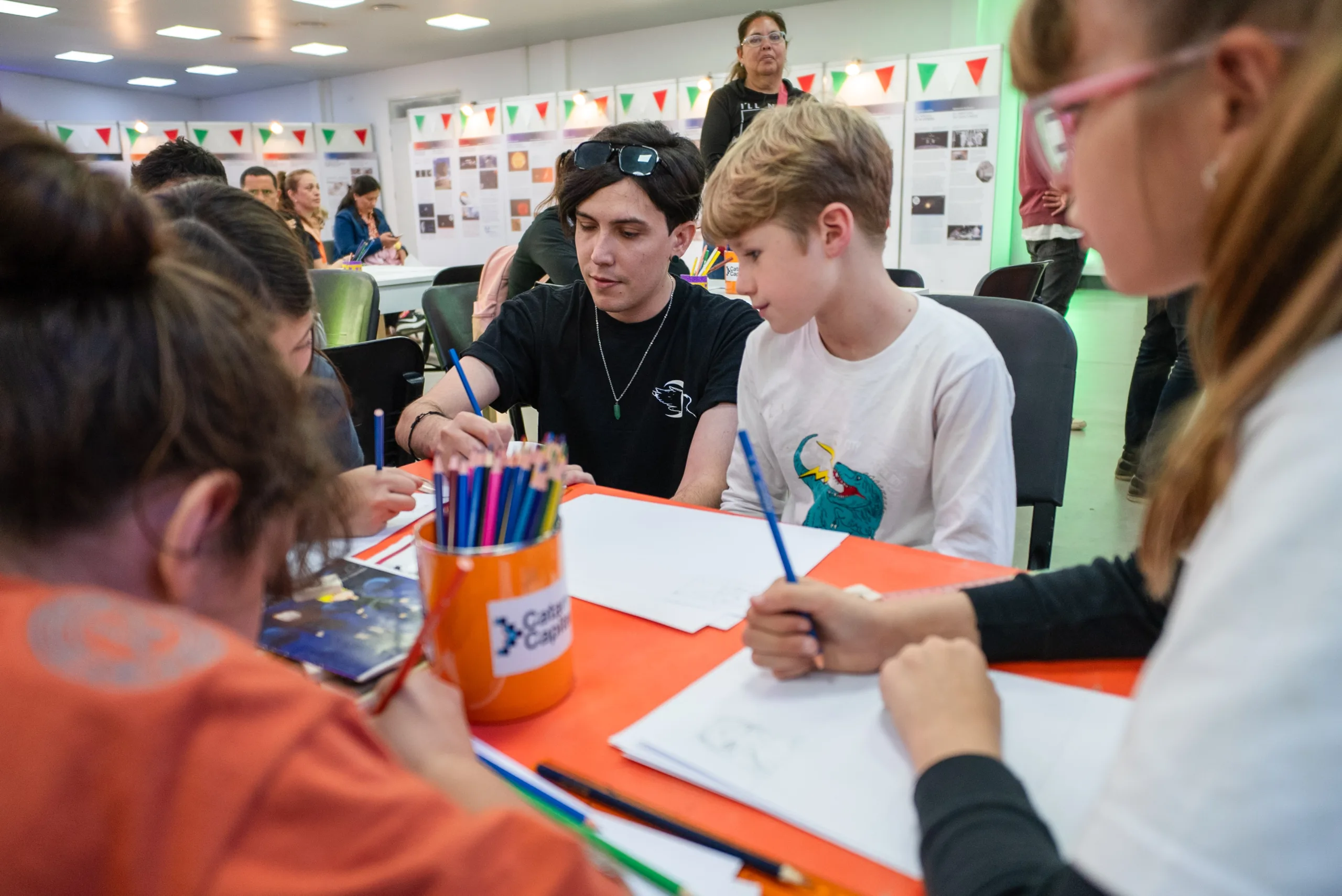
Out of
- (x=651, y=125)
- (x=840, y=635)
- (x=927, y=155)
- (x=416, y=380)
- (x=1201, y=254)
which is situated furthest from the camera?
(x=927, y=155)

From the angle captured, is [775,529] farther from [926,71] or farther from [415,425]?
[926,71]

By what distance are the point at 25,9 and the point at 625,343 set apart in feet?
30.3

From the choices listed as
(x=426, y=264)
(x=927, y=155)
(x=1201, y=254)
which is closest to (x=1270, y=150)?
(x=1201, y=254)

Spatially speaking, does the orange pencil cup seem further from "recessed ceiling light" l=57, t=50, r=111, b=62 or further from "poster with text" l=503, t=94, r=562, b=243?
"recessed ceiling light" l=57, t=50, r=111, b=62

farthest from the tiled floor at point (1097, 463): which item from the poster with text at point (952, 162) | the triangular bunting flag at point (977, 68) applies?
the triangular bunting flag at point (977, 68)

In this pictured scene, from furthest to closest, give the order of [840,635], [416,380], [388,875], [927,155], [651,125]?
[927,155]
[416,380]
[651,125]
[840,635]
[388,875]

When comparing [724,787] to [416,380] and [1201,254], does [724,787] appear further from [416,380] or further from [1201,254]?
[416,380]

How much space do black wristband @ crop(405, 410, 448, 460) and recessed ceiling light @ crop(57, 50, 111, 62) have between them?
1125 centimetres

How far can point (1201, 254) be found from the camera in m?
0.47

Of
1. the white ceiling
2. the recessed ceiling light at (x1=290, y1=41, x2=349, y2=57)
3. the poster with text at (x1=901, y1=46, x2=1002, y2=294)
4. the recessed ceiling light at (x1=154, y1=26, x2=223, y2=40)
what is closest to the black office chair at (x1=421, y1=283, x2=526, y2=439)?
the poster with text at (x1=901, y1=46, x2=1002, y2=294)

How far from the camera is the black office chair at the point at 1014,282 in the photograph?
112 inches

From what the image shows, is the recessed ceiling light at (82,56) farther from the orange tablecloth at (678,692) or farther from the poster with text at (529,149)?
the orange tablecloth at (678,692)

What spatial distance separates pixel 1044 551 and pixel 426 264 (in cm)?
1030

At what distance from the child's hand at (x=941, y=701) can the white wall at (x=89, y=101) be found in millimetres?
13346
